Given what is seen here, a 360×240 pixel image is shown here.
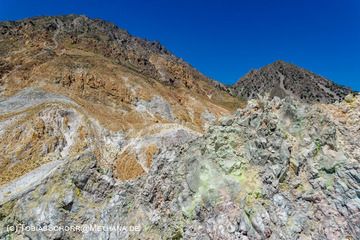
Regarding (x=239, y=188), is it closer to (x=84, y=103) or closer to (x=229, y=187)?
(x=229, y=187)

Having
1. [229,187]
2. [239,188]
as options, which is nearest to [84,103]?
[229,187]

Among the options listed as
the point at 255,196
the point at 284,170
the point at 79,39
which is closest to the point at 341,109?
the point at 284,170

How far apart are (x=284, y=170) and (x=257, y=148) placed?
1.77 metres

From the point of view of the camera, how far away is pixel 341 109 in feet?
61.5

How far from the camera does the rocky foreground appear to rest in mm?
14609

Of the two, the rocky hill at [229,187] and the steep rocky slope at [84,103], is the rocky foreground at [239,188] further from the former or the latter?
the steep rocky slope at [84,103]

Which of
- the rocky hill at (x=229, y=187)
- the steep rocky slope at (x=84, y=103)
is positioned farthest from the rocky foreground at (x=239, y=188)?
the steep rocky slope at (x=84, y=103)

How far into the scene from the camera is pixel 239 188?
15898 mm

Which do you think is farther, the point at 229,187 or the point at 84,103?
the point at 84,103

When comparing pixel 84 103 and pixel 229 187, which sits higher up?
pixel 84 103

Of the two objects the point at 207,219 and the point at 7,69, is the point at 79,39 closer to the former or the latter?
the point at 7,69

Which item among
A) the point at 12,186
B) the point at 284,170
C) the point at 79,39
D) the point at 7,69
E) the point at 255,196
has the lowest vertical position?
the point at 12,186

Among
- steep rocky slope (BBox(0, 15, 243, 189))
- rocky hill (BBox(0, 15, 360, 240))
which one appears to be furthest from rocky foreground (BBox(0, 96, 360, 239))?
steep rocky slope (BBox(0, 15, 243, 189))

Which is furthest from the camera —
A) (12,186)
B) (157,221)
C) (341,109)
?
(12,186)
